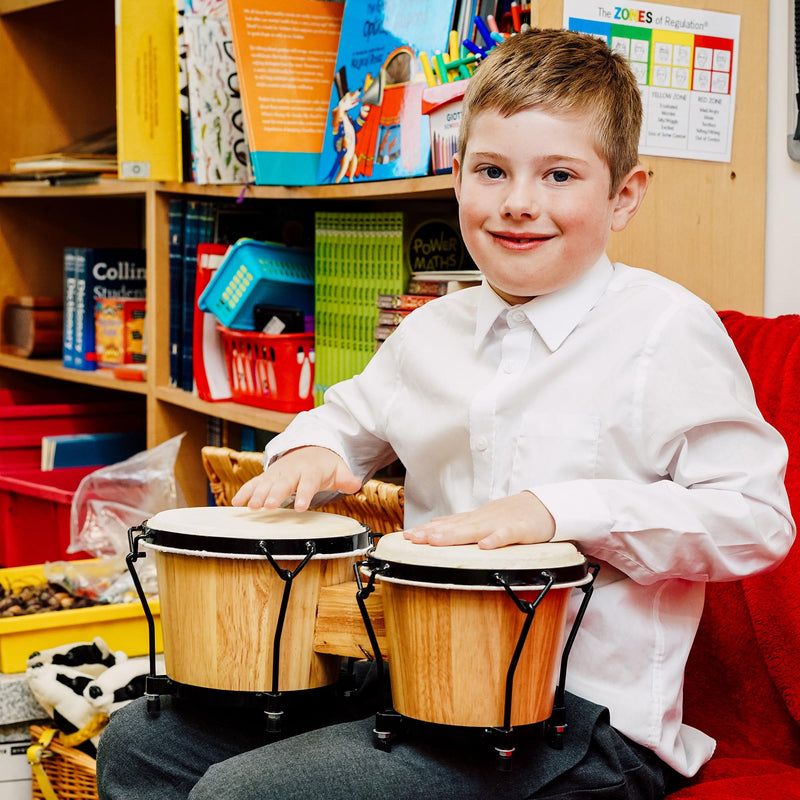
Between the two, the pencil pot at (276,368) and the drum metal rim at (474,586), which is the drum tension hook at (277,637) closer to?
the drum metal rim at (474,586)

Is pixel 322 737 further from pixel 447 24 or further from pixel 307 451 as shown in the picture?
pixel 447 24

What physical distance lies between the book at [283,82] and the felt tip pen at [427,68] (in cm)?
38

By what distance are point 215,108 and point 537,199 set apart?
1.19 metres

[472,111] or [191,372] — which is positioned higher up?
[472,111]

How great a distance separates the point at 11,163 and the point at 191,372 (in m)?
0.97

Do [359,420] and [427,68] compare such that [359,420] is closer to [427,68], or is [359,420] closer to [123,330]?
[427,68]

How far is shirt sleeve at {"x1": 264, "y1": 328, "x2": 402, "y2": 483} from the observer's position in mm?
1295

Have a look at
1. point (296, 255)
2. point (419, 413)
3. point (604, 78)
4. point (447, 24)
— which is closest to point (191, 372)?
point (296, 255)

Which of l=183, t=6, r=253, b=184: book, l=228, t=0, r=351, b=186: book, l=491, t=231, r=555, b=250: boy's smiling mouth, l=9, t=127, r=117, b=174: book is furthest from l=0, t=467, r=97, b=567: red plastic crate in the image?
l=491, t=231, r=555, b=250: boy's smiling mouth

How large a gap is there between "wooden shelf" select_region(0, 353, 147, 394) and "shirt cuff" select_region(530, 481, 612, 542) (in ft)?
5.01

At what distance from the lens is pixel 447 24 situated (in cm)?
154

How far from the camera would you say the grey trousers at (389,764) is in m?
0.94

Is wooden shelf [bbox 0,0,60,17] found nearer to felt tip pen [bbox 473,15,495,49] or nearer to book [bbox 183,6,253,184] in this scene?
book [bbox 183,6,253,184]

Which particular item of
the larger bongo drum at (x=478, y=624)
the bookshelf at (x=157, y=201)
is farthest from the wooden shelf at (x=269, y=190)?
the larger bongo drum at (x=478, y=624)
